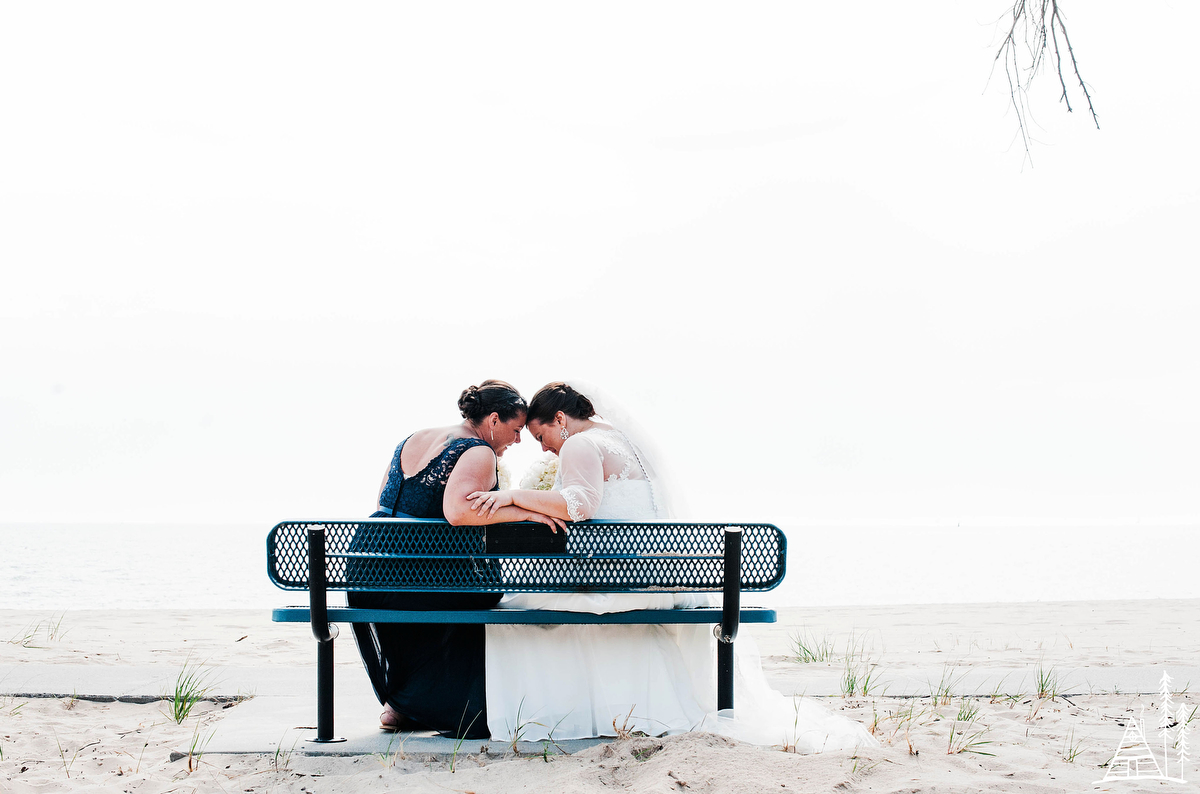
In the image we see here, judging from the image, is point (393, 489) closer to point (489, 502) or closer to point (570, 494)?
point (489, 502)

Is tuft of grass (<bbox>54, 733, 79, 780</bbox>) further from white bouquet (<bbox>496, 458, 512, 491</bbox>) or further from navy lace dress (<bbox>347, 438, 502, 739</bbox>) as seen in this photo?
white bouquet (<bbox>496, 458, 512, 491</bbox>)

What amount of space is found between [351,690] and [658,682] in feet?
6.10

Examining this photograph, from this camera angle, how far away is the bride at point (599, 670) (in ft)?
10.0

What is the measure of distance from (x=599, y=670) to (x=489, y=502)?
77 cm

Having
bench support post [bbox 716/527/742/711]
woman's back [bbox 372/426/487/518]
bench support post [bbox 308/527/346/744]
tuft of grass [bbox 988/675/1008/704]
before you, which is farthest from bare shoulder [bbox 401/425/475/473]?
tuft of grass [bbox 988/675/1008/704]

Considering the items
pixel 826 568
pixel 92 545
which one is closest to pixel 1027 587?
pixel 826 568

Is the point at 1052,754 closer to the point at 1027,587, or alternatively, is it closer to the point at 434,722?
the point at 434,722

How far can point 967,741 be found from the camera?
10.4 feet

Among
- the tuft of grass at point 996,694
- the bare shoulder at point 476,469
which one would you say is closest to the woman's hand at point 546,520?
the bare shoulder at point 476,469

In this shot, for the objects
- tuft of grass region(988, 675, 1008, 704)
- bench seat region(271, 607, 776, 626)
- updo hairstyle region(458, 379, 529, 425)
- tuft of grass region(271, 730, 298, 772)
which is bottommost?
tuft of grass region(988, 675, 1008, 704)

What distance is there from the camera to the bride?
10.0 ft

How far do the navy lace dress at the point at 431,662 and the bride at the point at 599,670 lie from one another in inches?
3.4

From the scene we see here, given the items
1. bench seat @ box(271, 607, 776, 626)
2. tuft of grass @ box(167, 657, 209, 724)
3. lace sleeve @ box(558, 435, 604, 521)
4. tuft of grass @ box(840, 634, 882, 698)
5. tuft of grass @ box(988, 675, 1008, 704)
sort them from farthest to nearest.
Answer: tuft of grass @ box(840, 634, 882, 698) → tuft of grass @ box(988, 675, 1008, 704) → tuft of grass @ box(167, 657, 209, 724) → lace sleeve @ box(558, 435, 604, 521) → bench seat @ box(271, 607, 776, 626)

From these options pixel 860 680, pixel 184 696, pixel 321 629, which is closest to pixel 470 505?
pixel 321 629
